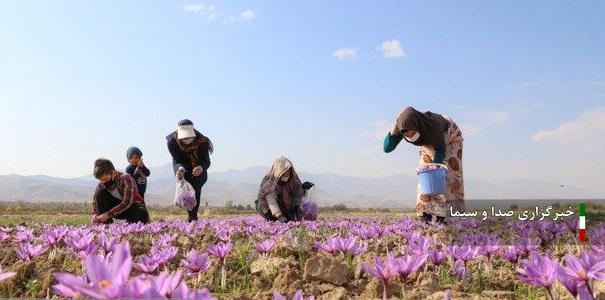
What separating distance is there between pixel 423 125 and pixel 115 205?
13.5 feet

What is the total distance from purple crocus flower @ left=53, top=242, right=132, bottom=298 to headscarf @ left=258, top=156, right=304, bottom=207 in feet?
24.3

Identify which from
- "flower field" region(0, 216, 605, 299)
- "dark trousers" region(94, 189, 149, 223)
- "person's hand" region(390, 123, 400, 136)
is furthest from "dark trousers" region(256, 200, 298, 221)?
"flower field" region(0, 216, 605, 299)

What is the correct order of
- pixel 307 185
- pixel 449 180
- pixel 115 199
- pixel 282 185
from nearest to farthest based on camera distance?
pixel 449 180 < pixel 115 199 < pixel 282 185 < pixel 307 185

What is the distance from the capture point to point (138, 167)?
30.8ft

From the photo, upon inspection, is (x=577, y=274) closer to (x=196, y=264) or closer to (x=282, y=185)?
(x=196, y=264)

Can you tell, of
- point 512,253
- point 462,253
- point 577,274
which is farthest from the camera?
point 512,253

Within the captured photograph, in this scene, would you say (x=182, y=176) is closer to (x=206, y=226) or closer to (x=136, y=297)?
(x=206, y=226)

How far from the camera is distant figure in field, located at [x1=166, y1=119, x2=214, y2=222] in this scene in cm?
891

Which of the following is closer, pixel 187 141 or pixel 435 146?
pixel 435 146

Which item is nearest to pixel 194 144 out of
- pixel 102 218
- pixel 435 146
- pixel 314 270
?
pixel 102 218

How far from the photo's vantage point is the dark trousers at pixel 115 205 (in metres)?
7.43

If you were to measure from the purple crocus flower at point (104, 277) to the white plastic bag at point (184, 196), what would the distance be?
7717 millimetres

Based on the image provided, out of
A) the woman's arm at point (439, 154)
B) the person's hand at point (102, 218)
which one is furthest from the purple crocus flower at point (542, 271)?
the person's hand at point (102, 218)

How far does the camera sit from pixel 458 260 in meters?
2.93
